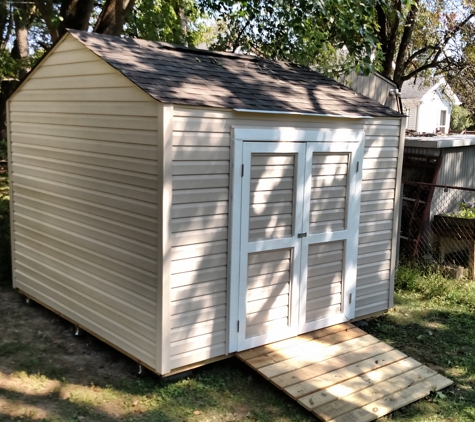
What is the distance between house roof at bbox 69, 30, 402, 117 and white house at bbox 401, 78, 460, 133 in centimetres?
2859

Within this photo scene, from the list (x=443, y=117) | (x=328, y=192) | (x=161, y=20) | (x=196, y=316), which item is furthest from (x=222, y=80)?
(x=443, y=117)

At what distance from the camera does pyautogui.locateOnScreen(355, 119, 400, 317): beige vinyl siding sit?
18.3 ft

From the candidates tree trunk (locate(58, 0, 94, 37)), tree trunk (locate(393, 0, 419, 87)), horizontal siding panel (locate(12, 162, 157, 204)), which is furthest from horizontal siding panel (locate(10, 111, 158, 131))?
tree trunk (locate(393, 0, 419, 87))

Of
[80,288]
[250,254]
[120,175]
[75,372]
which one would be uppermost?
[120,175]

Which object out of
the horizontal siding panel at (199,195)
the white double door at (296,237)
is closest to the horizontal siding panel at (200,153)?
the white double door at (296,237)

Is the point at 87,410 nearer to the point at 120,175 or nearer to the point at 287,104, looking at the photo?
the point at 120,175

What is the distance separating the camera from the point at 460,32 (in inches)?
669

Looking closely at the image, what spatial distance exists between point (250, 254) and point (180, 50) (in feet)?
7.84

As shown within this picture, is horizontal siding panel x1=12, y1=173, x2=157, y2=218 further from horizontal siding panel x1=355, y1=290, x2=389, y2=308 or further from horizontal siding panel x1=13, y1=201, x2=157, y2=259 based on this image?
horizontal siding panel x1=355, y1=290, x2=389, y2=308

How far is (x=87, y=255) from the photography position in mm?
5020

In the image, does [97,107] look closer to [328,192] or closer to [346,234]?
[328,192]

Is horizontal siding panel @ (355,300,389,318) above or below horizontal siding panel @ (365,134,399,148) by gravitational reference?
below

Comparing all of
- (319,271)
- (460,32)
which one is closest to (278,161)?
(319,271)

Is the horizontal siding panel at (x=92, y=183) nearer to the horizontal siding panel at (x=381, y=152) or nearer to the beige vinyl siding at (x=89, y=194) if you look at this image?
the beige vinyl siding at (x=89, y=194)
